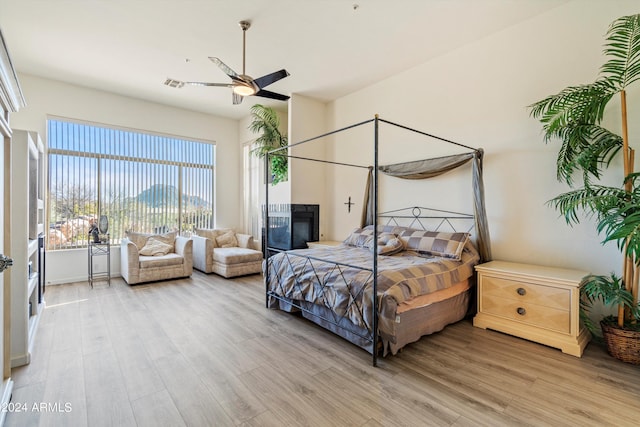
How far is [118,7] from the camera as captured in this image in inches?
118

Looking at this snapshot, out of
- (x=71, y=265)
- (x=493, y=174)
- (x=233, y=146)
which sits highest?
(x=233, y=146)

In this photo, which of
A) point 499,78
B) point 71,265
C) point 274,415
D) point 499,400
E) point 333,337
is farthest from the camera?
point 71,265

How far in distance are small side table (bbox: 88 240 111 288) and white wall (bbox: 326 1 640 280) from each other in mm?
4835

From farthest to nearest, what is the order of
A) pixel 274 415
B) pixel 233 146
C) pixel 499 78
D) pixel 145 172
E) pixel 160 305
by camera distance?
pixel 233 146
pixel 145 172
pixel 160 305
pixel 499 78
pixel 274 415

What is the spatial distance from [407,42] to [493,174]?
192cm

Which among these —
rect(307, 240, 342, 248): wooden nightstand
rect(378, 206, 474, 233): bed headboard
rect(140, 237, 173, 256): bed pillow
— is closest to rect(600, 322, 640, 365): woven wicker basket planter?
rect(378, 206, 474, 233): bed headboard

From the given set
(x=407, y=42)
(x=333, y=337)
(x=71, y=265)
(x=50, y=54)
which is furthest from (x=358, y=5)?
(x=71, y=265)

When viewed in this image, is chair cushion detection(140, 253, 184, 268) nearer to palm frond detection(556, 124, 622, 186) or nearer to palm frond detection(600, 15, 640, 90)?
palm frond detection(556, 124, 622, 186)

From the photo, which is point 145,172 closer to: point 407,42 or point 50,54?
point 50,54

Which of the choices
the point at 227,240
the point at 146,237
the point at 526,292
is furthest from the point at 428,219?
the point at 146,237

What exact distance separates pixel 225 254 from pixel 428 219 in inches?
135

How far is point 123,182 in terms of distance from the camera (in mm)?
5453

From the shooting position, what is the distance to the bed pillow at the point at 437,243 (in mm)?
3266

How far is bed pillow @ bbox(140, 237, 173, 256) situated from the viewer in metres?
5.11
